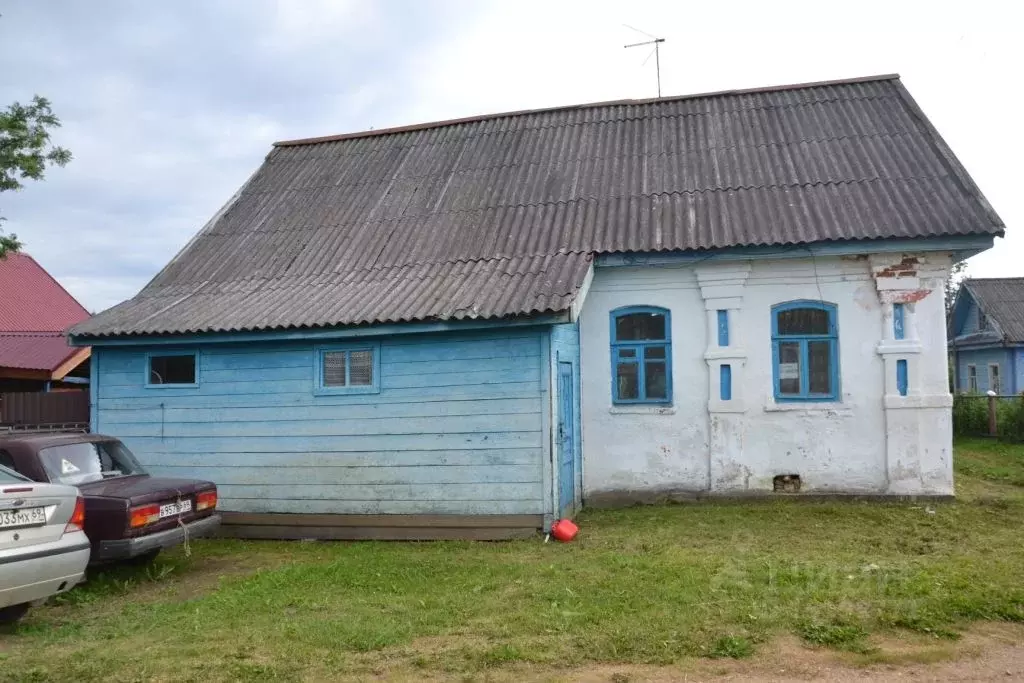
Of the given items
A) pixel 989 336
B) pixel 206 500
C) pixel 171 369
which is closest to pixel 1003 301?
pixel 989 336

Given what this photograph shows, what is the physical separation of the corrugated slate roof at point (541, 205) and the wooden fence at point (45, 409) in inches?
61.8

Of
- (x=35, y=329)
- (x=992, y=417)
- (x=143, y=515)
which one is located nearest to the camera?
(x=143, y=515)

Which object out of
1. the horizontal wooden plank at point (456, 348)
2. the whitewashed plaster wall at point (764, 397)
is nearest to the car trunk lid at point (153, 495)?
the horizontal wooden plank at point (456, 348)

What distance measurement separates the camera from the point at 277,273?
38.6 ft

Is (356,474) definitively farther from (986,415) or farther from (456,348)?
(986,415)

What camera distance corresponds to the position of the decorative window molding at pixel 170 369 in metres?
10.2

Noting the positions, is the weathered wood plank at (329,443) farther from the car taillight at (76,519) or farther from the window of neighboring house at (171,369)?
the car taillight at (76,519)

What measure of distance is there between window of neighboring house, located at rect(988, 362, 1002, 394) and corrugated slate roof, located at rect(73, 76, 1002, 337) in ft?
58.7

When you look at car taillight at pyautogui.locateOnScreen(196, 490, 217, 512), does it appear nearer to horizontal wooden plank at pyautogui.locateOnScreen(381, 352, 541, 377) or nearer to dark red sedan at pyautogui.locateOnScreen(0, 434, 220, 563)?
dark red sedan at pyautogui.locateOnScreen(0, 434, 220, 563)

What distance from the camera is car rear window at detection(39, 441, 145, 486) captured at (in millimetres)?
7270

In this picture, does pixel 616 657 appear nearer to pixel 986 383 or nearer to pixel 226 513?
pixel 226 513

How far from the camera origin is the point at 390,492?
9359mm

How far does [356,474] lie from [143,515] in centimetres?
280

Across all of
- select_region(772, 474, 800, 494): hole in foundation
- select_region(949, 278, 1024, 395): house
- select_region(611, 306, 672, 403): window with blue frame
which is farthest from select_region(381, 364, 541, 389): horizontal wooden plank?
select_region(949, 278, 1024, 395): house
